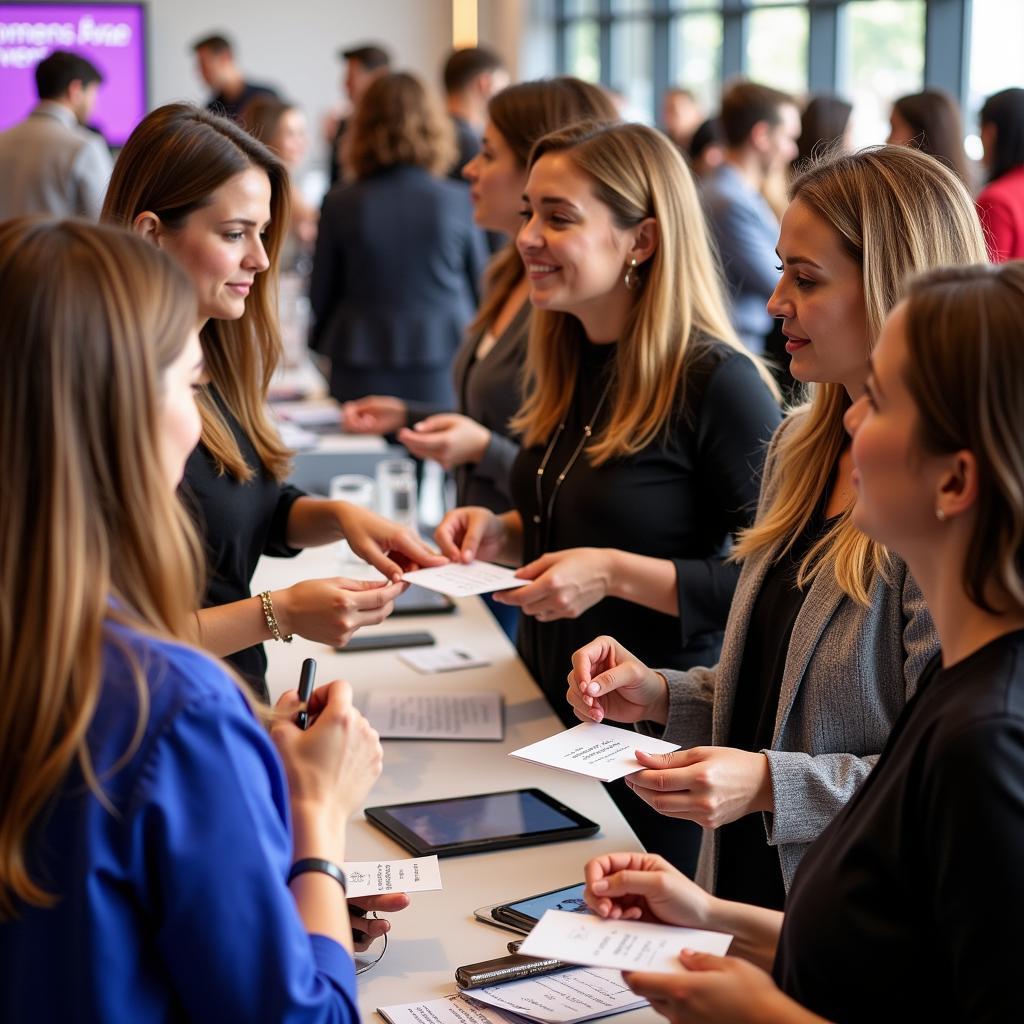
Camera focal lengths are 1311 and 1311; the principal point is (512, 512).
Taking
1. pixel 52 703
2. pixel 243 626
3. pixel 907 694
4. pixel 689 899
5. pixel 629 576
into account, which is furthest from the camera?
pixel 629 576

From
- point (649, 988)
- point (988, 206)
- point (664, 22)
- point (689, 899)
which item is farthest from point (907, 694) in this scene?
point (664, 22)

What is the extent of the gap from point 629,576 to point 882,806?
113cm

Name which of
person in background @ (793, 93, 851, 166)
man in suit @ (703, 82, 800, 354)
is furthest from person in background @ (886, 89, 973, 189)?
man in suit @ (703, 82, 800, 354)

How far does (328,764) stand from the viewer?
1.25 metres

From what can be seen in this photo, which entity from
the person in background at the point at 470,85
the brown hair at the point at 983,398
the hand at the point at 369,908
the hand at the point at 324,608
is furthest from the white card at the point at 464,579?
the person in background at the point at 470,85

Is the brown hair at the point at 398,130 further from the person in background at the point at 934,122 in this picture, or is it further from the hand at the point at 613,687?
the hand at the point at 613,687

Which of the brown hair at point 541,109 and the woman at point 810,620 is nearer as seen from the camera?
the woman at point 810,620

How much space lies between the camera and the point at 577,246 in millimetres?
2428

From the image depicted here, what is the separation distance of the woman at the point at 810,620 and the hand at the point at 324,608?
41 centimetres

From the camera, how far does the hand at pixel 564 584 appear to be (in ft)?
Answer: 7.14

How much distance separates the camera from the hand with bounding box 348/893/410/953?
1.49 metres

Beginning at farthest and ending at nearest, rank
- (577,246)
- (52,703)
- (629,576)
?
1. (577,246)
2. (629,576)
3. (52,703)

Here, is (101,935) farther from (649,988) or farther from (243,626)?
(243,626)

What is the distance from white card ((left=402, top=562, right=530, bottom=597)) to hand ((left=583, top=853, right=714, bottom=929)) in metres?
0.81
